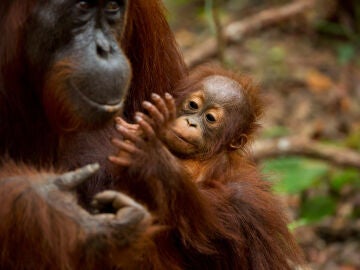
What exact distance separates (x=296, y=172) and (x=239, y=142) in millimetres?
2821

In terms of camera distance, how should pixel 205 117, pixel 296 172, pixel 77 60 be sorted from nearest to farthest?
pixel 77 60
pixel 205 117
pixel 296 172

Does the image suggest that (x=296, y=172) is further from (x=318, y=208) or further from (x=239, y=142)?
(x=239, y=142)

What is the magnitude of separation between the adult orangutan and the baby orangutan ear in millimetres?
903

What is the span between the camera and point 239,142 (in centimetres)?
488

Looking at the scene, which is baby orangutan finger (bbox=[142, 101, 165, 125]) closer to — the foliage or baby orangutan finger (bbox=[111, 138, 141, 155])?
baby orangutan finger (bbox=[111, 138, 141, 155])

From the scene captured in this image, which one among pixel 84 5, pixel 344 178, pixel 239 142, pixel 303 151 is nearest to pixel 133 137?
pixel 84 5

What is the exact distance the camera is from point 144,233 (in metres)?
3.55

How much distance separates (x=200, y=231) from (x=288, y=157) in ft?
12.8

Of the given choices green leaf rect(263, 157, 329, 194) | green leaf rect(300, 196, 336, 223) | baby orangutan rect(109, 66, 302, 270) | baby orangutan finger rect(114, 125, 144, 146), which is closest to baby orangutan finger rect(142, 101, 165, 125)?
baby orangutan rect(109, 66, 302, 270)

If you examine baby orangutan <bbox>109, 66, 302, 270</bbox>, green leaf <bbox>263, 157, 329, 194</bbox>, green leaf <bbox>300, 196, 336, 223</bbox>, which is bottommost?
green leaf <bbox>300, 196, 336, 223</bbox>

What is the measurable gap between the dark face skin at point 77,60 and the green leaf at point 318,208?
3.91m

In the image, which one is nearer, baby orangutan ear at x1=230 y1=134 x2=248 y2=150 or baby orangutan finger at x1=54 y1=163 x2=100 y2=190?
baby orangutan finger at x1=54 y1=163 x2=100 y2=190

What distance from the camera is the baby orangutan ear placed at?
15.8 ft

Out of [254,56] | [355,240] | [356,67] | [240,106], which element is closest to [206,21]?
[254,56]
